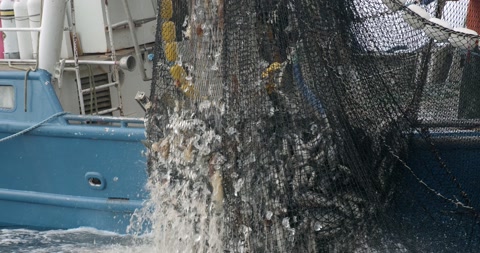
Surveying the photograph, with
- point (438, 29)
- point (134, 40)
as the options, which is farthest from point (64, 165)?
point (438, 29)

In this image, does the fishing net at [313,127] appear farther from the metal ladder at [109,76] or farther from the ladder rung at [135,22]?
the ladder rung at [135,22]

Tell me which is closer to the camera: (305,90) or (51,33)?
(305,90)

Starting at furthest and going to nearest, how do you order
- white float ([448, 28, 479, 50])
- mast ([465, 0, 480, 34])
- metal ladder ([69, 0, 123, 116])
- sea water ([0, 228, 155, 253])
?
metal ladder ([69, 0, 123, 116])
sea water ([0, 228, 155, 253])
mast ([465, 0, 480, 34])
white float ([448, 28, 479, 50])

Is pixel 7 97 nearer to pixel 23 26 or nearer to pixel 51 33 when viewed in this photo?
pixel 23 26

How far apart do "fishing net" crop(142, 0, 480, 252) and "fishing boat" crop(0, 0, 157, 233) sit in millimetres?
1463

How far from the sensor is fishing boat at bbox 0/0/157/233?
23.2ft

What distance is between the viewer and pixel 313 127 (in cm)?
510

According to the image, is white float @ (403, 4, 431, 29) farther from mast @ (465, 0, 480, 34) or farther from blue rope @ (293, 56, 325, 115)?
blue rope @ (293, 56, 325, 115)

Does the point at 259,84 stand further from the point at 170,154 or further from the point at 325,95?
the point at 170,154

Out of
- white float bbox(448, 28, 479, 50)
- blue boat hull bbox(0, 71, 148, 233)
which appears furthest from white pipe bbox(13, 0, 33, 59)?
white float bbox(448, 28, 479, 50)

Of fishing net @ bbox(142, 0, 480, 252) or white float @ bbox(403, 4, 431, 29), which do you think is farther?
white float @ bbox(403, 4, 431, 29)

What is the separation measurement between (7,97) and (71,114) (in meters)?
0.67

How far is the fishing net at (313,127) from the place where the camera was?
5.08m

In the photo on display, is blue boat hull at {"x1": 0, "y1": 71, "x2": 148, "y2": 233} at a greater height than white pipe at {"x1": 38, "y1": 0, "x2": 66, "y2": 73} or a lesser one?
lesser
